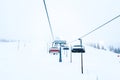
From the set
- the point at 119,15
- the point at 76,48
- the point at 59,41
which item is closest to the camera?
the point at 119,15

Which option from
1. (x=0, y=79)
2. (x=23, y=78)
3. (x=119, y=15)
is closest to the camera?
(x=119, y=15)

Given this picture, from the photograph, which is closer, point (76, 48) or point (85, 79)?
point (85, 79)

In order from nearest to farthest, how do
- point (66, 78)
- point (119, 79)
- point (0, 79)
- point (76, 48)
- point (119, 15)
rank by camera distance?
point (119, 15) → point (0, 79) → point (66, 78) → point (76, 48) → point (119, 79)

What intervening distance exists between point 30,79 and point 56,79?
1704 millimetres

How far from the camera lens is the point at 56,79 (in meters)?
8.62

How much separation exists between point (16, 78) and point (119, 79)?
28.2 ft

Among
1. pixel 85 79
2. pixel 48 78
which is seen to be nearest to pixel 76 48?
pixel 85 79

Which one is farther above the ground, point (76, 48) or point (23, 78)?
point (76, 48)

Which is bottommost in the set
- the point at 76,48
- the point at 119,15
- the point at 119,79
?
the point at 119,79

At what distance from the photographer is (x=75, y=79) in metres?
8.83

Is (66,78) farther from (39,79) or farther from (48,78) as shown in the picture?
(39,79)

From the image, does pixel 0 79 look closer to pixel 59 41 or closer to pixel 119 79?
pixel 119 79

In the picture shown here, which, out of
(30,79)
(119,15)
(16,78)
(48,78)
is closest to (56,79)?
(48,78)

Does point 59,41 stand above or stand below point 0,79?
above
